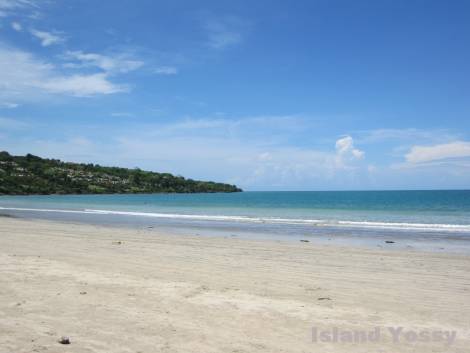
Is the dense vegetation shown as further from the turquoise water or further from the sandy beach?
the sandy beach

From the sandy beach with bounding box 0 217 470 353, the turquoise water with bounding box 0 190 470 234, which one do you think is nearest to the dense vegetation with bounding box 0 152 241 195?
the turquoise water with bounding box 0 190 470 234

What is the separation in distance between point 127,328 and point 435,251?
1292 cm

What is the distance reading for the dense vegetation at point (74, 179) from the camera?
10412cm

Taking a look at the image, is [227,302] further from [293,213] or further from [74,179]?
[74,179]

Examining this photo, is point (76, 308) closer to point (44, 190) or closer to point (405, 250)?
point (405, 250)

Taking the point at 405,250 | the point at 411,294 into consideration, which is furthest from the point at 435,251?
the point at 411,294

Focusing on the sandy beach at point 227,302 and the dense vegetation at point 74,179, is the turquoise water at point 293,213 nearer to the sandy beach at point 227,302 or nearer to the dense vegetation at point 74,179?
the sandy beach at point 227,302

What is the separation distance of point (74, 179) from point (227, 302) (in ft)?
397

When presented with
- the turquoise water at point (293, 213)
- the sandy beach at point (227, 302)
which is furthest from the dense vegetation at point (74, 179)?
the sandy beach at point (227, 302)

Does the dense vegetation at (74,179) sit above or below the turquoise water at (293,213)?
above

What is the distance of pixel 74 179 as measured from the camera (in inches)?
4688

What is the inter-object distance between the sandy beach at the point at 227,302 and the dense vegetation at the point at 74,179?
9931 cm

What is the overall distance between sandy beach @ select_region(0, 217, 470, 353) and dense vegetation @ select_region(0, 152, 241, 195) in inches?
3910

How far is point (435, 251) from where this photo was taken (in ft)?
49.6
